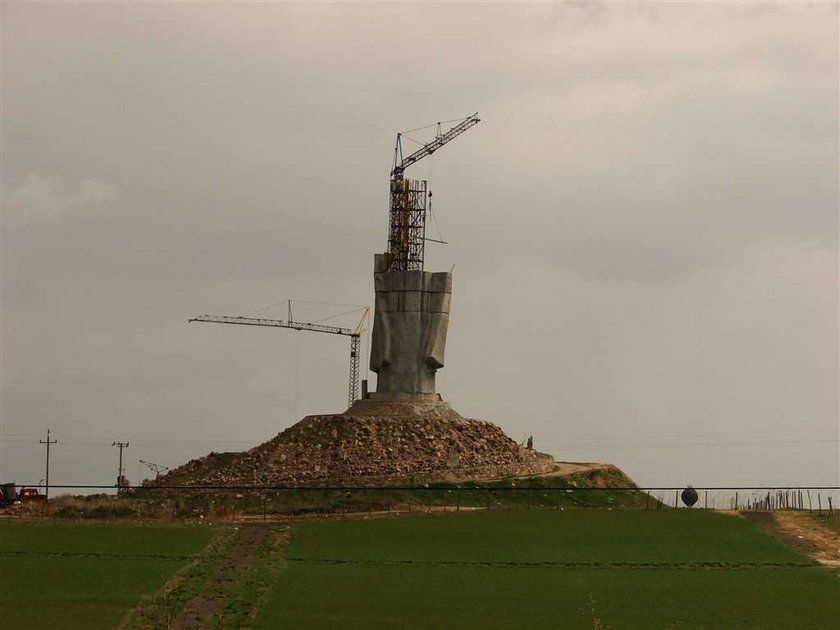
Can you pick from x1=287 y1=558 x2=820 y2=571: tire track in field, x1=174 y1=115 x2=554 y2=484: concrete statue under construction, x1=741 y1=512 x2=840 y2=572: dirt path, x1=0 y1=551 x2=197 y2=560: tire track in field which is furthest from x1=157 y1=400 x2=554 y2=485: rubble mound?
x1=287 y1=558 x2=820 y2=571: tire track in field

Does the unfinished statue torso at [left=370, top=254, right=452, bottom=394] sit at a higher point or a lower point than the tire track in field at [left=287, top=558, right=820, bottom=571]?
Answer: higher

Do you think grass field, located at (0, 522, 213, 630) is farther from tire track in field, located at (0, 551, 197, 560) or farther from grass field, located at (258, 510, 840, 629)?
grass field, located at (258, 510, 840, 629)

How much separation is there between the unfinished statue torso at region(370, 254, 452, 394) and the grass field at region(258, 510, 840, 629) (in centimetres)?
1616

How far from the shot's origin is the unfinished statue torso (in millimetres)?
91625

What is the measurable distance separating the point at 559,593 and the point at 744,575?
798cm

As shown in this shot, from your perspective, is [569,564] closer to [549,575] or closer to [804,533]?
[549,575]

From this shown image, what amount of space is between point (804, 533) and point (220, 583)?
2627 cm

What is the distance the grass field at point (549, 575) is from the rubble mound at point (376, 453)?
30.2ft

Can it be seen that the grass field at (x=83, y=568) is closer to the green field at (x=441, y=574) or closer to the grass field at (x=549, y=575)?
the green field at (x=441, y=574)

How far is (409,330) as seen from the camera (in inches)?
3620

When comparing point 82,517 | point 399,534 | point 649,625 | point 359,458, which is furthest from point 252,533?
point 649,625

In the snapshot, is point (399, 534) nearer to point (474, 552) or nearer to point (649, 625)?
point (474, 552)

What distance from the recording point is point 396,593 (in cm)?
5481

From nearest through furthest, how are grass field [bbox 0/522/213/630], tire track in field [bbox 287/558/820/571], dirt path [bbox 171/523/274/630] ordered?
dirt path [bbox 171/523/274/630] → grass field [bbox 0/522/213/630] → tire track in field [bbox 287/558/820/571]
